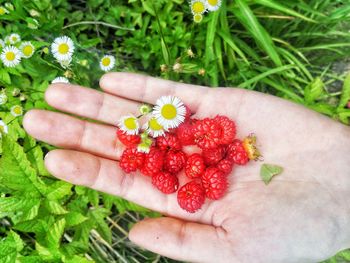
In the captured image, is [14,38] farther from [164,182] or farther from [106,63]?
[164,182]

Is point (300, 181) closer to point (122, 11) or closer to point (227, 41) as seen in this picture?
point (227, 41)

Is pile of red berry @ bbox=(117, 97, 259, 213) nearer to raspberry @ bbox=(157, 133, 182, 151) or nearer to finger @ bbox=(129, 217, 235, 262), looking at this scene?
raspberry @ bbox=(157, 133, 182, 151)

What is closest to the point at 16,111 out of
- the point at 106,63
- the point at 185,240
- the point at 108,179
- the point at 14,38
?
the point at 14,38

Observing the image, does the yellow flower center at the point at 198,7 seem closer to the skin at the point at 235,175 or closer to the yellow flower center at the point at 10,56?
the skin at the point at 235,175

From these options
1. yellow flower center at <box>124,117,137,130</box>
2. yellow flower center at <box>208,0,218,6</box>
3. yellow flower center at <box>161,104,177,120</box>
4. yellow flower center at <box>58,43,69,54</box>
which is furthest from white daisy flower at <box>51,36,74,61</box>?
yellow flower center at <box>208,0,218,6</box>

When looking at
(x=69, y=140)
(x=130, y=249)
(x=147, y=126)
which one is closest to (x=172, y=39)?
(x=147, y=126)

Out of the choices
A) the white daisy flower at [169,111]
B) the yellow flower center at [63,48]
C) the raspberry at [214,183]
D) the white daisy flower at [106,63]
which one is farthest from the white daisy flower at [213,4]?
the raspberry at [214,183]
